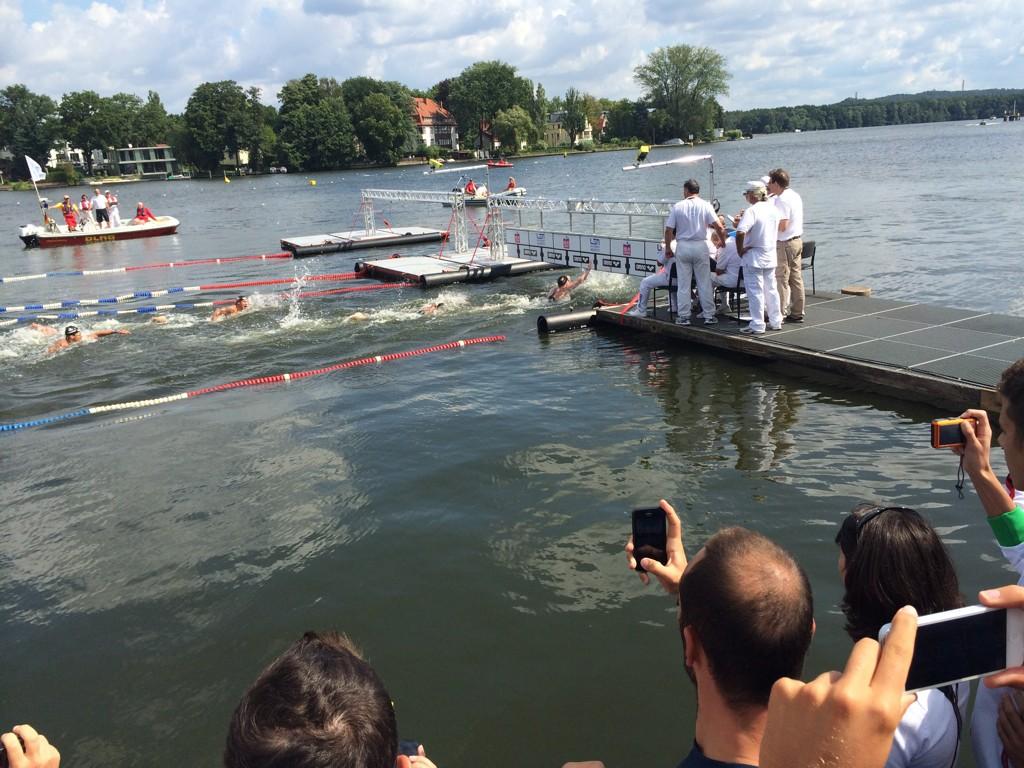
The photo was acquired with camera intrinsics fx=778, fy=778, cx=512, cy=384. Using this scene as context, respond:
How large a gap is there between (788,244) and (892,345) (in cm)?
207

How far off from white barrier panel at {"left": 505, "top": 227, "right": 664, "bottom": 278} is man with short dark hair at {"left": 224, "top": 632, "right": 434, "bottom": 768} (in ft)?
42.4

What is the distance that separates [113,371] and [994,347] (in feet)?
45.2

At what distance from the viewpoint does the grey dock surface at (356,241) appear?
92.5 ft

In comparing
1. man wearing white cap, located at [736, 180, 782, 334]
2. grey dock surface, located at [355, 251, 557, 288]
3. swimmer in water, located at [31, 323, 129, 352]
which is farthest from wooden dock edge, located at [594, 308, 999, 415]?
swimmer in water, located at [31, 323, 129, 352]

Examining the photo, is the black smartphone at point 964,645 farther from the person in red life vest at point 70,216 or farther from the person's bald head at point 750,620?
the person in red life vest at point 70,216

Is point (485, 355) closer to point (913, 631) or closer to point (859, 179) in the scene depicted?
point (913, 631)

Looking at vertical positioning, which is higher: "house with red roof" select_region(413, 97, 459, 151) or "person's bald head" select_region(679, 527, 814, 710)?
"house with red roof" select_region(413, 97, 459, 151)

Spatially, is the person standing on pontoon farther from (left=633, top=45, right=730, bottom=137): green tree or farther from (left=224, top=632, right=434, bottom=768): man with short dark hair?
(left=633, top=45, right=730, bottom=137): green tree

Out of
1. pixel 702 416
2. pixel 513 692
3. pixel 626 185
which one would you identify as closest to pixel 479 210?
pixel 626 185

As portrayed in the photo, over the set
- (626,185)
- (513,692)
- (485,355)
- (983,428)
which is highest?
(626,185)

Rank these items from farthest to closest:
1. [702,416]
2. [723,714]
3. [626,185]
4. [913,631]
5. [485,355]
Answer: [626,185] < [485,355] < [702,416] < [723,714] < [913,631]

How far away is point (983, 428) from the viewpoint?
295 cm

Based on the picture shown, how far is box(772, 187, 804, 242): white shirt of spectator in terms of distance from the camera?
36.2 ft

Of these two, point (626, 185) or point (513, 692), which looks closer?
point (513, 692)
